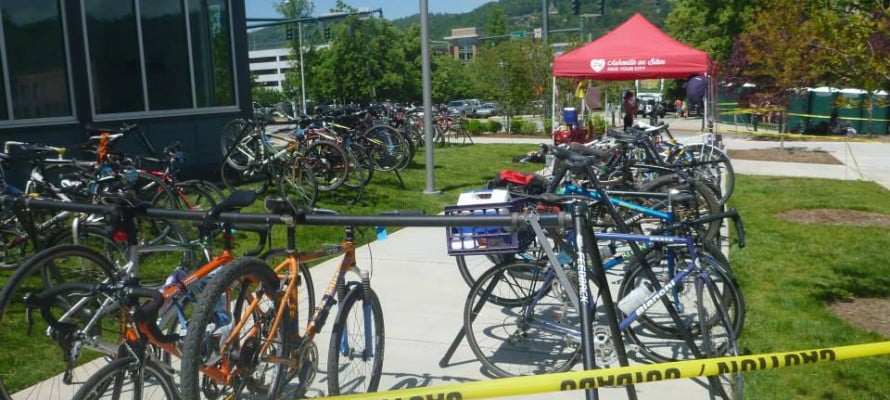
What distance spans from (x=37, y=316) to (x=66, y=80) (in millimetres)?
6936

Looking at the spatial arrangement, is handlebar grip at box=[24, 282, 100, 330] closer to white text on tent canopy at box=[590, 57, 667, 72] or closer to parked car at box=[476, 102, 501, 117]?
white text on tent canopy at box=[590, 57, 667, 72]

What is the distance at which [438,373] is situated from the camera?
15.3ft

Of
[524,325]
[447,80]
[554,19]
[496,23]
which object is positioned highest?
[554,19]

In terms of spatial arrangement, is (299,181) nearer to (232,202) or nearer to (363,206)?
(363,206)

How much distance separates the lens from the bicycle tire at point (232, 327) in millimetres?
2832

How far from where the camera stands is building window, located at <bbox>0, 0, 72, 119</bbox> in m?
10.6

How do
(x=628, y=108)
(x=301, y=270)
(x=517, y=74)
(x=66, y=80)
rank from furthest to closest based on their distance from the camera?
A: (x=517, y=74) < (x=628, y=108) < (x=66, y=80) < (x=301, y=270)

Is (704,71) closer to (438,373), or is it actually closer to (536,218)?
(438,373)

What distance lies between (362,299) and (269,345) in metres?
0.61

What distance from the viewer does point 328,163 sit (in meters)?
10.2

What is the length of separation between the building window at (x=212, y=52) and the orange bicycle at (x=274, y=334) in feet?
33.4

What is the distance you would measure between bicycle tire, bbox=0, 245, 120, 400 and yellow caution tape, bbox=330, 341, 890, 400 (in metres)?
1.55

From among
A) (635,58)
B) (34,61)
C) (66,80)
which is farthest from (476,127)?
(34,61)

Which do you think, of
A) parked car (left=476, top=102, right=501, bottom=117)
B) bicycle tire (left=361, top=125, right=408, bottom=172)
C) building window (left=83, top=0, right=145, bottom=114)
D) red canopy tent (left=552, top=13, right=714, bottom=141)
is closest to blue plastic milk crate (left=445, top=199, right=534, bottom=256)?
bicycle tire (left=361, top=125, right=408, bottom=172)
